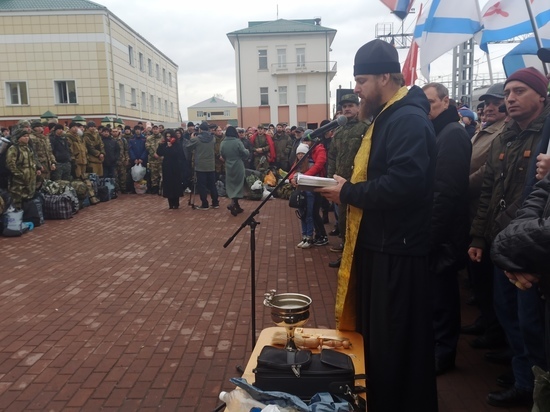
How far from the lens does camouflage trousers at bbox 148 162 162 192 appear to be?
1470 cm

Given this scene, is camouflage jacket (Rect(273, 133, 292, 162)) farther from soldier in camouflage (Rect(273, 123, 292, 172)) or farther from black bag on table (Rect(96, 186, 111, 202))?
black bag on table (Rect(96, 186, 111, 202))

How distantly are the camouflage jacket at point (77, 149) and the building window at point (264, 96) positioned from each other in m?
33.7

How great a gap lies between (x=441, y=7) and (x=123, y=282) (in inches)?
218

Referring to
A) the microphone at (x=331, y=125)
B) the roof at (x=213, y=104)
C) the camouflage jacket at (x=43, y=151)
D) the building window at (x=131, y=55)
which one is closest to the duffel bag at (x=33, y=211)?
the camouflage jacket at (x=43, y=151)

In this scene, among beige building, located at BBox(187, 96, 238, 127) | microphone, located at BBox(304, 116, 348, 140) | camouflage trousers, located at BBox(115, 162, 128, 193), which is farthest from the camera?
beige building, located at BBox(187, 96, 238, 127)

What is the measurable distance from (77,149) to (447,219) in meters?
11.2

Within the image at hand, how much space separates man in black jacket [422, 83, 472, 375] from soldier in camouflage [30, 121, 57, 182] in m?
9.17

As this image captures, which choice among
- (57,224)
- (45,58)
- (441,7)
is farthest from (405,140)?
(45,58)

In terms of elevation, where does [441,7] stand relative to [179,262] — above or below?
above

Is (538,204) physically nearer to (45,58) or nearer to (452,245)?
(452,245)

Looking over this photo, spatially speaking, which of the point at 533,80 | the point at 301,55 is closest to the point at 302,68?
the point at 301,55

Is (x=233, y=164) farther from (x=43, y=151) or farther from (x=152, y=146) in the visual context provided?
(x=152, y=146)

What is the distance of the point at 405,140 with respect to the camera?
249cm

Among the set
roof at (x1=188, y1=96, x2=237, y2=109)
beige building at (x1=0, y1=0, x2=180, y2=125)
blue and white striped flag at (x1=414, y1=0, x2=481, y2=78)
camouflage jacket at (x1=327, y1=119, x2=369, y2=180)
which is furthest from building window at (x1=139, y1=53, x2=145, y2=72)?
roof at (x1=188, y1=96, x2=237, y2=109)
